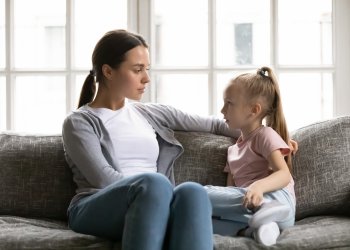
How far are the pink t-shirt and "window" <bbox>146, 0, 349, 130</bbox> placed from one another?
0.85 meters

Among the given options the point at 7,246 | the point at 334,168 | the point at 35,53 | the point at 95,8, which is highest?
the point at 95,8

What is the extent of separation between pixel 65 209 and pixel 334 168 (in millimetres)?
1079

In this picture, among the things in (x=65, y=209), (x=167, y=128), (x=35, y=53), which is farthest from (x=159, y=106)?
(x=35, y=53)

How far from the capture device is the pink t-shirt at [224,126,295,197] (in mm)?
2557

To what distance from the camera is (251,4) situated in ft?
11.7

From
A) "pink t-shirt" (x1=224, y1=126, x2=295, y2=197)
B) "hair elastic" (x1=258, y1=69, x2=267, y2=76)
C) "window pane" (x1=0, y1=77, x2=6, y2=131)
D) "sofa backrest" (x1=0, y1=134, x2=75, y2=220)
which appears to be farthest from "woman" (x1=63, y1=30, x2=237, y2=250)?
"window pane" (x1=0, y1=77, x2=6, y2=131)

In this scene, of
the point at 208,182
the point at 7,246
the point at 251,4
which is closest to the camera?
the point at 7,246

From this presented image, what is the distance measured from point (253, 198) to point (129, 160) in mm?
575

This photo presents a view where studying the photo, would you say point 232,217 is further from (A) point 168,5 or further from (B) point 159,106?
(A) point 168,5

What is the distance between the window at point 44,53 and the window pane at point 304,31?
816mm

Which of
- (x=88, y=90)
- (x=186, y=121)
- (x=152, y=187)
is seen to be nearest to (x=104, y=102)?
(x=88, y=90)

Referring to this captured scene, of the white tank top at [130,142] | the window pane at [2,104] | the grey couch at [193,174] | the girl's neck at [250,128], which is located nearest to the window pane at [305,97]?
the grey couch at [193,174]

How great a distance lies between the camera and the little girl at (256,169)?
2.37 m

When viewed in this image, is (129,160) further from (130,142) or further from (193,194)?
(193,194)
